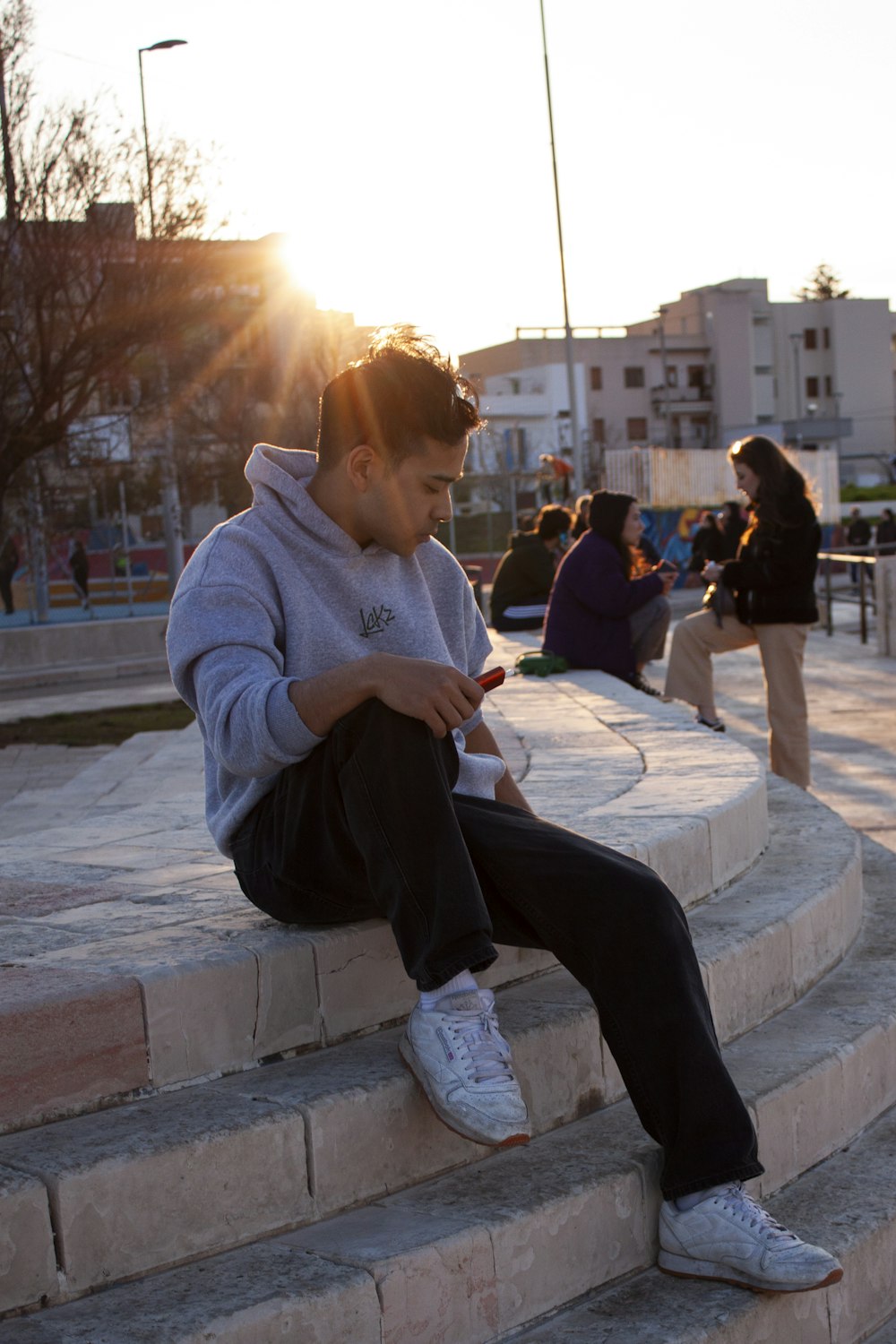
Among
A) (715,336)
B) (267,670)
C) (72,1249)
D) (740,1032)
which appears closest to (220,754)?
(267,670)

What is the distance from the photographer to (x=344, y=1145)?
243 centimetres

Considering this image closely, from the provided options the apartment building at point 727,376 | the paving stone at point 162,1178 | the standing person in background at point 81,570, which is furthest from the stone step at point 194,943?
the apartment building at point 727,376

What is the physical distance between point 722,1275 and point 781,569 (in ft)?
16.9

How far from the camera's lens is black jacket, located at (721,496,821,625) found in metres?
7.21

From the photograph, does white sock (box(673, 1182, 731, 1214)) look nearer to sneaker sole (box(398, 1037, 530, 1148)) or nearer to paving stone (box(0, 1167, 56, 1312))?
sneaker sole (box(398, 1037, 530, 1148))

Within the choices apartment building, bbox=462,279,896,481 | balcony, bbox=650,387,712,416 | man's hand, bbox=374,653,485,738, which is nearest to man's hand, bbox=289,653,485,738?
man's hand, bbox=374,653,485,738

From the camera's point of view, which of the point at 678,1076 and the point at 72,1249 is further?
the point at 678,1076

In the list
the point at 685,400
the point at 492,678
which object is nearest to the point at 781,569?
the point at 492,678

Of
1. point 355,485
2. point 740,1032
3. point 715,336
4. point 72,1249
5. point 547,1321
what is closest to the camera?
point 72,1249

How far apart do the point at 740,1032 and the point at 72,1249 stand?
5.66 feet

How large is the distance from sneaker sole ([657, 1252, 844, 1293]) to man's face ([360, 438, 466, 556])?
1.38m

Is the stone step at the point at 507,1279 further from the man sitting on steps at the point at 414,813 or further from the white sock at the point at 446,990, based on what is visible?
the white sock at the point at 446,990

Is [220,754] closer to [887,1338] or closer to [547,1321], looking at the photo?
[547,1321]

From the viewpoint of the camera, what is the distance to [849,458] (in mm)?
80500
